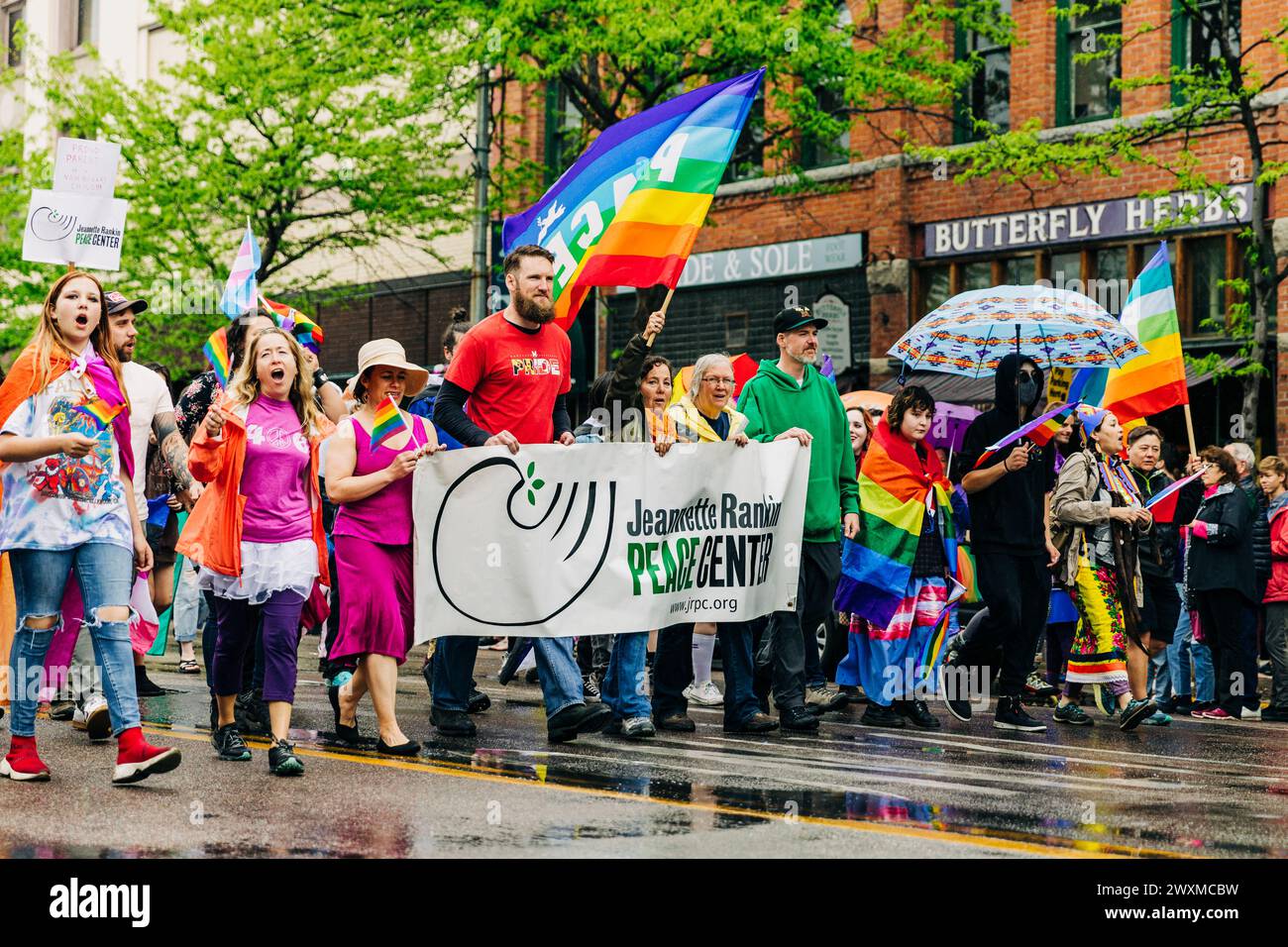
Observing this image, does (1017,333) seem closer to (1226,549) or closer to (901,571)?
(901,571)

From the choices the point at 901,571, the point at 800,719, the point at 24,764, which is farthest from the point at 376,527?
the point at 901,571

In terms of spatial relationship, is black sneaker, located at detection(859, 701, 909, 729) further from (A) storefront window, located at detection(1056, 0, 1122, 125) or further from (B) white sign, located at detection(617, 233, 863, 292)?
(B) white sign, located at detection(617, 233, 863, 292)

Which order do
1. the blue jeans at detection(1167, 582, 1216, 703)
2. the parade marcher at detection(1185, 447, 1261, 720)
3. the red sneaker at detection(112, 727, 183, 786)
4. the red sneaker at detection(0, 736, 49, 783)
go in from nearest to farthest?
the red sneaker at detection(112, 727, 183, 786)
the red sneaker at detection(0, 736, 49, 783)
the parade marcher at detection(1185, 447, 1261, 720)
the blue jeans at detection(1167, 582, 1216, 703)

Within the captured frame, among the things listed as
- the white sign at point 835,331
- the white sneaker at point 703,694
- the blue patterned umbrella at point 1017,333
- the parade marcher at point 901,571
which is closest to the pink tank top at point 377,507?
the parade marcher at point 901,571

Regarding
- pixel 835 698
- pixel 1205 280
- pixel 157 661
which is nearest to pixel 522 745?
pixel 835 698

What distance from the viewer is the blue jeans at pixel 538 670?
8703 mm

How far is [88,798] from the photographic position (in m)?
6.95

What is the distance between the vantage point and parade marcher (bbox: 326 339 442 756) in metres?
8.28

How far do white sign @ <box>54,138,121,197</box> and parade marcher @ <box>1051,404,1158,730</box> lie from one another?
18.9 ft

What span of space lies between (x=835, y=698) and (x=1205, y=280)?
12.0 metres

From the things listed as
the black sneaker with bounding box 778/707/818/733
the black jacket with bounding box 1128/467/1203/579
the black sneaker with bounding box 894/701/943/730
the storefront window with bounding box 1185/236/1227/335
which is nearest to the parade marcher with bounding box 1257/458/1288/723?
the black jacket with bounding box 1128/467/1203/579

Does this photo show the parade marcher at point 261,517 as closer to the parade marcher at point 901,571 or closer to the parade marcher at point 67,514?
the parade marcher at point 67,514

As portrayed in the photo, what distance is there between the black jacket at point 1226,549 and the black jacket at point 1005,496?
90.5 inches

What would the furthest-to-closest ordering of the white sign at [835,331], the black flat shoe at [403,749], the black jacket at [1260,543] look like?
the white sign at [835,331] < the black jacket at [1260,543] < the black flat shoe at [403,749]
